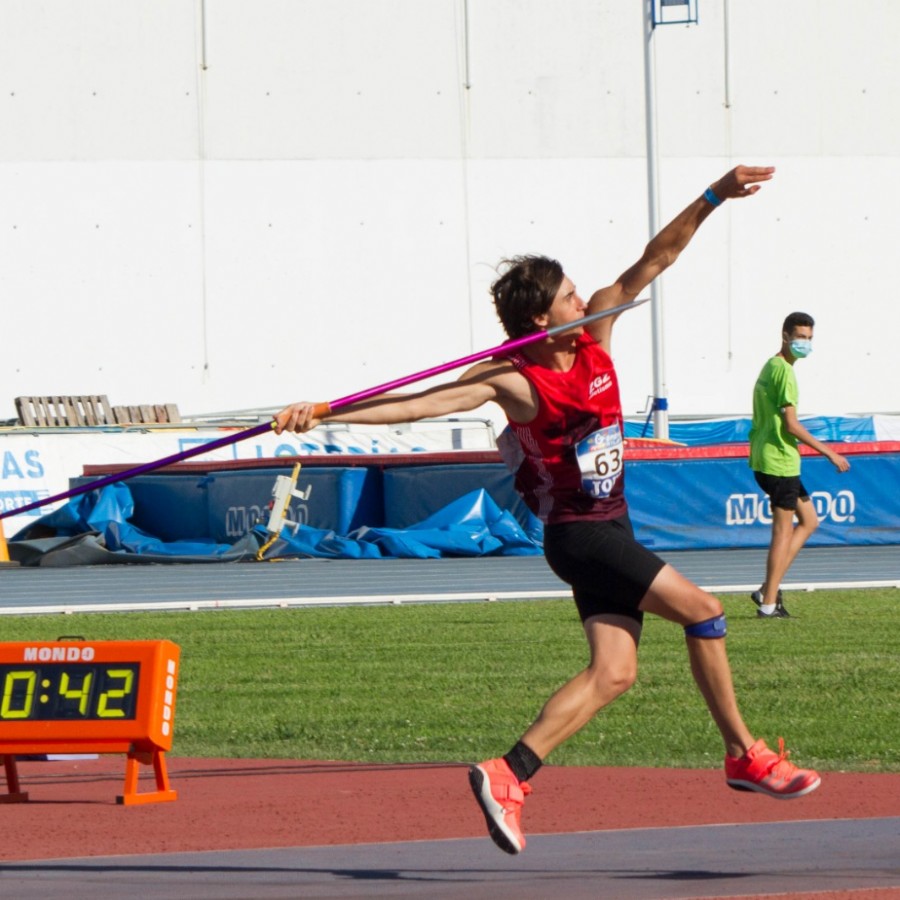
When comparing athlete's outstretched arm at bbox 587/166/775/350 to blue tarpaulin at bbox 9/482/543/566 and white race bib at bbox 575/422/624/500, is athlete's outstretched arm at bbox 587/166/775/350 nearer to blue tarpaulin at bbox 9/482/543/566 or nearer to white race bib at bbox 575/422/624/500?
white race bib at bbox 575/422/624/500

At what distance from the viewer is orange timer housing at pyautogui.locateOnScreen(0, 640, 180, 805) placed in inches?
269

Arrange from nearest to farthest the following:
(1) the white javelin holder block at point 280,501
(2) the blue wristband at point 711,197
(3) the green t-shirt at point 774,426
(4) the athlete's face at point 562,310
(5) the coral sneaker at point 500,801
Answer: (5) the coral sneaker at point 500,801 → (4) the athlete's face at point 562,310 → (2) the blue wristband at point 711,197 → (3) the green t-shirt at point 774,426 → (1) the white javelin holder block at point 280,501

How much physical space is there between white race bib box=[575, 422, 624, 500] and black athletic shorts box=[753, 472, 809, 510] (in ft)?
24.1

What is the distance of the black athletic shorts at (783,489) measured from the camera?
42.8 ft

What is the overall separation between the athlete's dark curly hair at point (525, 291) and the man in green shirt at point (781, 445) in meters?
7.29

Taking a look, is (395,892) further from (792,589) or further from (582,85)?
(582,85)

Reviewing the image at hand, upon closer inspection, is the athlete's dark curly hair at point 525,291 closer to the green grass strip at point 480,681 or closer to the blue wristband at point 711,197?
the blue wristband at point 711,197

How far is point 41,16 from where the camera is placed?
113 feet

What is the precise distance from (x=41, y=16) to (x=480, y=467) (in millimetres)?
16664

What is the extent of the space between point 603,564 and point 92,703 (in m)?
2.26

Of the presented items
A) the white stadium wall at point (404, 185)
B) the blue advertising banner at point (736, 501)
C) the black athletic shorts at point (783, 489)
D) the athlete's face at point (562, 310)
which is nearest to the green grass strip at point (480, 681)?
the black athletic shorts at point (783, 489)

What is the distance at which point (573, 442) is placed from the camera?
19.0 feet

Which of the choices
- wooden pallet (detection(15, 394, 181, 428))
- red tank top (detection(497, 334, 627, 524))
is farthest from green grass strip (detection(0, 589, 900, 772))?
wooden pallet (detection(15, 394, 181, 428))

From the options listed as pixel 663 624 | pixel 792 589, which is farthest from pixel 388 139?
pixel 663 624
